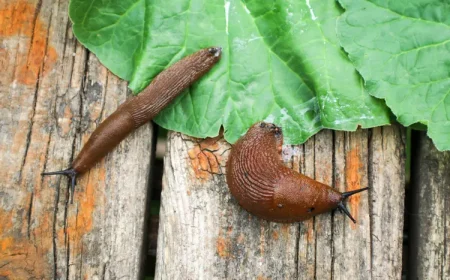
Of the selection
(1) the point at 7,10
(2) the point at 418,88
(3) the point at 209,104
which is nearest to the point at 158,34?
(3) the point at 209,104

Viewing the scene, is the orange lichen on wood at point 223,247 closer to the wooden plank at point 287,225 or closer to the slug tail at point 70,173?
the wooden plank at point 287,225

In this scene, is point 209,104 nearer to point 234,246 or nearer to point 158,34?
point 158,34

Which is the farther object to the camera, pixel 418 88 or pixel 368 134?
pixel 368 134

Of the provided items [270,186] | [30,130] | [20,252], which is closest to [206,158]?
[270,186]

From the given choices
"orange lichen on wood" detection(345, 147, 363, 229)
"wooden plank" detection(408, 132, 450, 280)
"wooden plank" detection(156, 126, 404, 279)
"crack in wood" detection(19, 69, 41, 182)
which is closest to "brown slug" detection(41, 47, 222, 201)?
"crack in wood" detection(19, 69, 41, 182)

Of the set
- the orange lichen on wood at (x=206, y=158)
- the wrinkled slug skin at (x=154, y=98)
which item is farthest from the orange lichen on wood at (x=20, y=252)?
the orange lichen on wood at (x=206, y=158)

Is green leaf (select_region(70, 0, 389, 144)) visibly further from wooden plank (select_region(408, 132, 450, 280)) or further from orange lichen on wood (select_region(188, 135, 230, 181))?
wooden plank (select_region(408, 132, 450, 280))

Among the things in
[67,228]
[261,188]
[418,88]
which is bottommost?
[67,228]
